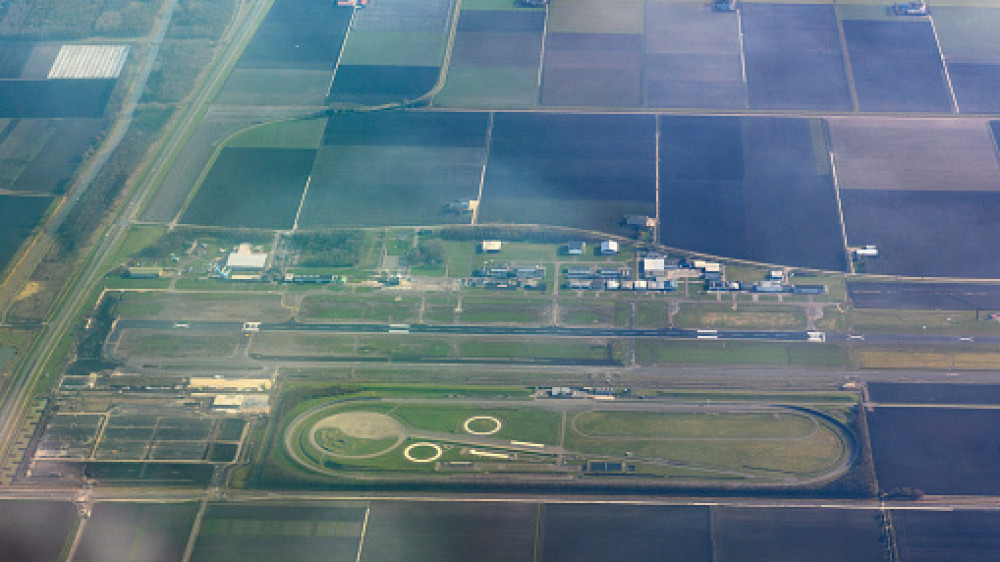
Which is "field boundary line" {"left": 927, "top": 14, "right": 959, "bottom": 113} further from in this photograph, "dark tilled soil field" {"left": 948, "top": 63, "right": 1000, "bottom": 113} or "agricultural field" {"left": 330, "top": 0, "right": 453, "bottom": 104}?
"agricultural field" {"left": 330, "top": 0, "right": 453, "bottom": 104}

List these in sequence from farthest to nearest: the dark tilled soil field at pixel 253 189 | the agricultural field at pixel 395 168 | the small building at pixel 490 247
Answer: the dark tilled soil field at pixel 253 189 < the agricultural field at pixel 395 168 < the small building at pixel 490 247

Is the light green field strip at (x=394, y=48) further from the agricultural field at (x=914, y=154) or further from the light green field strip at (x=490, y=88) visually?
the agricultural field at (x=914, y=154)

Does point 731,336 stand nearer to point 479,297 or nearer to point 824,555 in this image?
point 824,555

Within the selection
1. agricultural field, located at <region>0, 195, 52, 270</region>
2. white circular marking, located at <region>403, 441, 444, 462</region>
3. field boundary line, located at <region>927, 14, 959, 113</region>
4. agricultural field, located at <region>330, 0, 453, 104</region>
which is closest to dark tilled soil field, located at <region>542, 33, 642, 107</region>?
agricultural field, located at <region>330, 0, 453, 104</region>

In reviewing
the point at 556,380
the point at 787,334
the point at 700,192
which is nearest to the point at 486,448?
the point at 556,380

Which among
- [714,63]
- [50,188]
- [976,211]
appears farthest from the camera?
[714,63]

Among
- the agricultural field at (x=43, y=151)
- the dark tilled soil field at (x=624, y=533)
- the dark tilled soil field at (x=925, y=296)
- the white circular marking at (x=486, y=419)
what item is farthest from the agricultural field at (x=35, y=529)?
the dark tilled soil field at (x=925, y=296)
